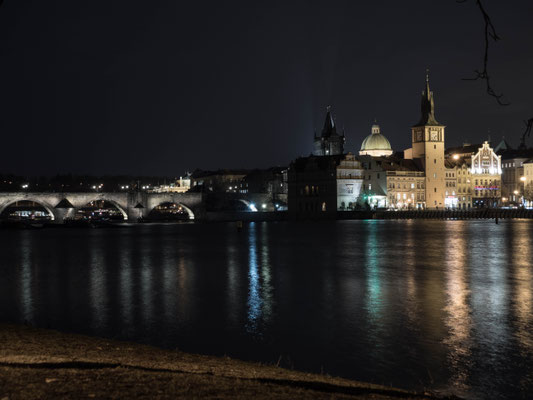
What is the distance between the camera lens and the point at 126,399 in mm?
7062

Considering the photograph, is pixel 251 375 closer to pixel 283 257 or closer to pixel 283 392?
pixel 283 392

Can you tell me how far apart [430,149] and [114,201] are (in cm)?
5983

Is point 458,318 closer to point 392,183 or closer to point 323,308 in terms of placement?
point 323,308

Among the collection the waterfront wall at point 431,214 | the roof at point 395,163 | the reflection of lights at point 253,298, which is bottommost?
the reflection of lights at point 253,298

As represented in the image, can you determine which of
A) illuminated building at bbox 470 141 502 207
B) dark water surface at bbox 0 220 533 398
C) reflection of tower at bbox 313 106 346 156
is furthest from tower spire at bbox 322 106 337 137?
dark water surface at bbox 0 220 533 398

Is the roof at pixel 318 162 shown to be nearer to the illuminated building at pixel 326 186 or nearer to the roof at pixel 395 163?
the illuminated building at pixel 326 186

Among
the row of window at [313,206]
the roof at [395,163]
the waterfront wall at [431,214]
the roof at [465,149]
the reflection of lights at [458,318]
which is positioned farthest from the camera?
the roof at [465,149]

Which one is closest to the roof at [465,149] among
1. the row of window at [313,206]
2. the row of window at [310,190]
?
the row of window at [310,190]

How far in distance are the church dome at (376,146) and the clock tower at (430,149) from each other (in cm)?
1362

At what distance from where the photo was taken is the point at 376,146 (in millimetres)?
133875

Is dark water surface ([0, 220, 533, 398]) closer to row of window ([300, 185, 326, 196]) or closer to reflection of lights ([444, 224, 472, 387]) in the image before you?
reflection of lights ([444, 224, 472, 387])

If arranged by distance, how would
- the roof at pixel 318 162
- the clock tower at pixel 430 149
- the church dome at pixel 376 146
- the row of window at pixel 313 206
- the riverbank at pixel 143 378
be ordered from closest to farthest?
the riverbank at pixel 143 378 < the roof at pixel 318 162 < the row of window at pixel 313 206 < the clock tower at pixel 430 149 < the church dome at pixel 376 146

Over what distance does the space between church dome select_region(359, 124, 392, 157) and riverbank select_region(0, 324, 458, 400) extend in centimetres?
12504

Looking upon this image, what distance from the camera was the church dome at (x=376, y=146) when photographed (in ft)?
436
